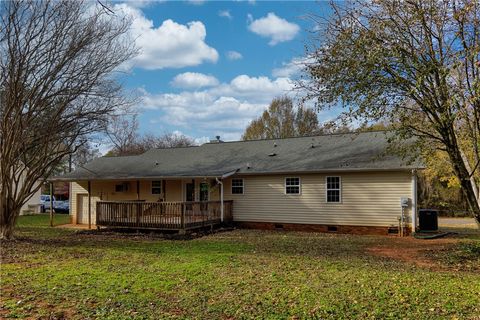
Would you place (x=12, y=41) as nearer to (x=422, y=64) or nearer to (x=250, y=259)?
(x=250, y=259)

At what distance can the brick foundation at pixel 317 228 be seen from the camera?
50.8 ft

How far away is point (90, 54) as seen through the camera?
14.6 m

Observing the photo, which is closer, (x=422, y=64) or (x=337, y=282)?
(x=337, y=282)

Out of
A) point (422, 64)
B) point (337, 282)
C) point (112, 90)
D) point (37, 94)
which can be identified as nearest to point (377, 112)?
point (422, 64)

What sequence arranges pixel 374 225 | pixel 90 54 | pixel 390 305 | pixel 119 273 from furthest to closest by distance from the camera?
pixel 374 225
pixel 90 54
pixel 119 273
pixel 390 305

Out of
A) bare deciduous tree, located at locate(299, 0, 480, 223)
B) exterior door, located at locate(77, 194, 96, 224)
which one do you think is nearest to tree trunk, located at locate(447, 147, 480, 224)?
bare deciduous tree, located at locate(299, 0, 480, 223)

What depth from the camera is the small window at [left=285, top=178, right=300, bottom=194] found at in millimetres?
17080

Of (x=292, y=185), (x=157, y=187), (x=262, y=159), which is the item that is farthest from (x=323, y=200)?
(x=157, y=187)

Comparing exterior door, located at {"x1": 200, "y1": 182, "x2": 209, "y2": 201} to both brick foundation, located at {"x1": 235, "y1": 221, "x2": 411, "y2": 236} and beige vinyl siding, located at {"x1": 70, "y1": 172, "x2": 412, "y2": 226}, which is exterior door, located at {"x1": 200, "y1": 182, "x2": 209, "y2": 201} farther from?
brick foundation, located at {"x1": 235, "y1": 221, "x2": 411, "y2": 236}

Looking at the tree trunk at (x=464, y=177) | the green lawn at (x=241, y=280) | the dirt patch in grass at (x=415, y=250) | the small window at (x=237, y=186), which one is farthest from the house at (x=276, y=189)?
the tree trunk at (x=464, y=177)

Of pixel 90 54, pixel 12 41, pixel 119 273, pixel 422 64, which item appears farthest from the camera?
pixel 90 54

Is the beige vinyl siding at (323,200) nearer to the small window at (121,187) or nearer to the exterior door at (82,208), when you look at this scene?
the small window at (121,187)

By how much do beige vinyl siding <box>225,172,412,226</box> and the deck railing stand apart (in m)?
1.71

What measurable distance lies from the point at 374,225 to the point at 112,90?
11.5 meters
